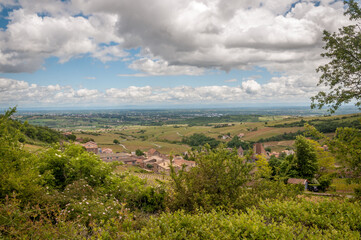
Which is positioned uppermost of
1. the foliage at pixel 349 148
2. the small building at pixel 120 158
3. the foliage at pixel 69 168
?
the foliage at pixel 349 148

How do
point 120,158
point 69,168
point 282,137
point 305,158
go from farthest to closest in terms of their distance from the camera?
point 282,137 < point 120,158 < point 305,158 < point 69,168

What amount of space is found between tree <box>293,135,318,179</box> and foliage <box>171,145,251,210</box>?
2722 cm

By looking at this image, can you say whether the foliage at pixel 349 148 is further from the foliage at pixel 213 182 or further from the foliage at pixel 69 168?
the foliage at pixel 69 168

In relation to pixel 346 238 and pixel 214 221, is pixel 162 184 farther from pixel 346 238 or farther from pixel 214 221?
pixel 346 238

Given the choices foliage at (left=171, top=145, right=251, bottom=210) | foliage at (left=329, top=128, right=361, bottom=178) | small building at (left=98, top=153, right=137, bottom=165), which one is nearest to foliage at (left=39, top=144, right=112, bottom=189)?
foliage at (left=171, top=145, right=251, bottom=210)

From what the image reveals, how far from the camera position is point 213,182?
29.0ft

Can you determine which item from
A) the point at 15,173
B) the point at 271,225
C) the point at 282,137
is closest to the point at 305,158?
the point at 271,225

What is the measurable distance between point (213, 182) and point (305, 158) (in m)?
29.5

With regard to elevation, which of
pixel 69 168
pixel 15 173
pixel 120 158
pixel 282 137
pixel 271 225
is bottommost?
pixel 120 158

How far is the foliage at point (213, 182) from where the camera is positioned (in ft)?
28.5

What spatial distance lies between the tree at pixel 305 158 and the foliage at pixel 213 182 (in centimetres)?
2722

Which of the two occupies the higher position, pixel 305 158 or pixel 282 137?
pixel 305 158

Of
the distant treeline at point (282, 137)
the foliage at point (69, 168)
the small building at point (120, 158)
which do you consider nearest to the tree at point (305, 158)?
the foliage at point (69, 168)

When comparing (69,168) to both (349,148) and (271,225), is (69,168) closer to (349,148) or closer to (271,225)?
(271,225)
